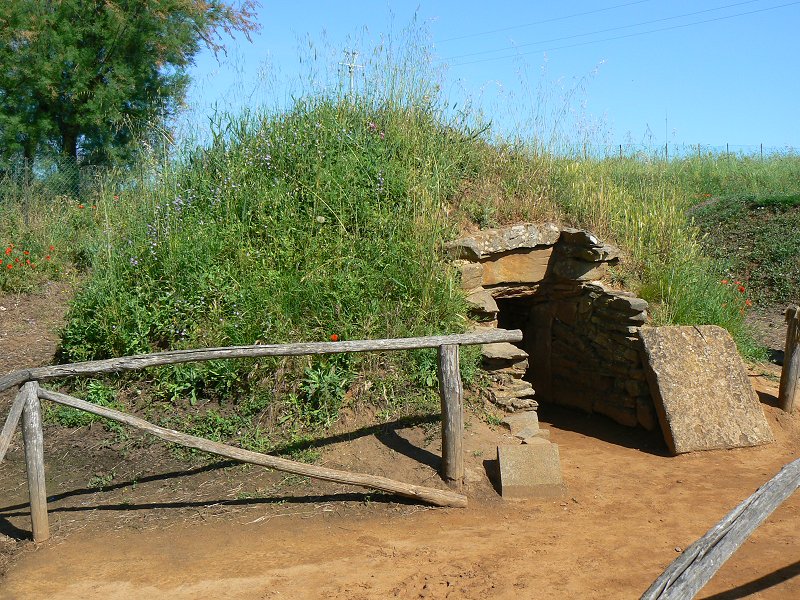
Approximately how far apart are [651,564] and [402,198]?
15.2 ft

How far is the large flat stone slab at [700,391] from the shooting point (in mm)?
7434

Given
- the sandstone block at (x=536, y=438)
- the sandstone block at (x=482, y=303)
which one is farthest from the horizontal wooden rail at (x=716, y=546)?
the sandstone block at (x=482, y=303)

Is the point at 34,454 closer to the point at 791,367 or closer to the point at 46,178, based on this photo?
the point at 791,367

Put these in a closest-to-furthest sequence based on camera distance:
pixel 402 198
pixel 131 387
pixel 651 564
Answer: pixel 651 564 → pixel 131 387 → pixel 402 198

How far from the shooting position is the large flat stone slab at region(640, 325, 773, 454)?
24.4 ft

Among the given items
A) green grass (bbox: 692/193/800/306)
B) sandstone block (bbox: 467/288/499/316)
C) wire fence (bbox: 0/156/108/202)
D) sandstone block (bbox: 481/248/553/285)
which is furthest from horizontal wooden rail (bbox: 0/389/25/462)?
green grass (bbox: 692/193/800/306)

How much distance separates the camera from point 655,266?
8867 mm

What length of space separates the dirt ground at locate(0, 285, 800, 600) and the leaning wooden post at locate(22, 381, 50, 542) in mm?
204

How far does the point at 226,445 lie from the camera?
5715 mm

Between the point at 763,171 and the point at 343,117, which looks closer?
the point at 343,117

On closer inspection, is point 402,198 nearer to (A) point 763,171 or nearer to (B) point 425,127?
(B) point 425,127

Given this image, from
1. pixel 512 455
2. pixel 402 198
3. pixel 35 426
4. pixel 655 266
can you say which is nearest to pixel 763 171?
pixel 655 266

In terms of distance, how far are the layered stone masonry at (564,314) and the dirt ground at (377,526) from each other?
2.08 feet

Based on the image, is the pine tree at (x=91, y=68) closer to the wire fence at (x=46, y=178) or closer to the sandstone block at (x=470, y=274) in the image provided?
the wire fence at (x=46, y=178)
